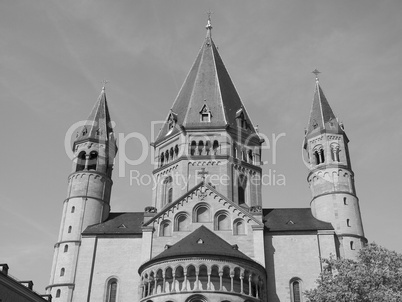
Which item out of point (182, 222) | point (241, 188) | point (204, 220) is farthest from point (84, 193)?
point (241, 188)

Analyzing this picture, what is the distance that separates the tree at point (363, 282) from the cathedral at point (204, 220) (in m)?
9.67

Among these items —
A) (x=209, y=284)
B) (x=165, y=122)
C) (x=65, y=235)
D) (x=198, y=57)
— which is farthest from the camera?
(x=198, y=57)

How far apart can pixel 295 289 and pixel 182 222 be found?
11.7 m

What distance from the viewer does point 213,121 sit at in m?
52.7

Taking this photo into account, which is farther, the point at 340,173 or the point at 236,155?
the point at 236,155

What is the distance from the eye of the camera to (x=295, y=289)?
42094mm

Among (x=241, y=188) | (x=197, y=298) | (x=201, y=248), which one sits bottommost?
(x=197, y=298)

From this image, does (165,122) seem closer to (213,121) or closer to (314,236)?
(213,121)

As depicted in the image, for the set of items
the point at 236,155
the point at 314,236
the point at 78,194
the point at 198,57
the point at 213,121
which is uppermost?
the point at 198,57

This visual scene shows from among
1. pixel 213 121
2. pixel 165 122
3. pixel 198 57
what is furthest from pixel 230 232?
pixel 198 57

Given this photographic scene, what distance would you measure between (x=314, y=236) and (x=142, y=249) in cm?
1571

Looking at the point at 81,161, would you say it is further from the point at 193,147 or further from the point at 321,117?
the point at 321,117

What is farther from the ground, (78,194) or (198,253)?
(78,194)

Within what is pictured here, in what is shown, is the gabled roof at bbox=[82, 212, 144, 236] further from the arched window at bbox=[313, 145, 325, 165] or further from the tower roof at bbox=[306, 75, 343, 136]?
the tower roof at bbox=[306, 75, 343, 136]
